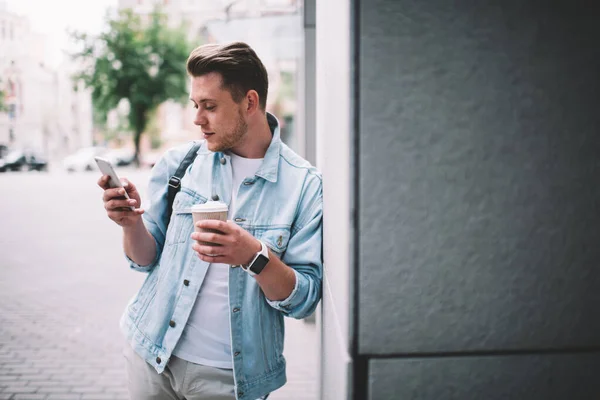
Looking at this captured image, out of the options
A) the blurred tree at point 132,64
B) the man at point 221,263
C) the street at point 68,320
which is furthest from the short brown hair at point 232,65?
the blurred tree at point 132,64

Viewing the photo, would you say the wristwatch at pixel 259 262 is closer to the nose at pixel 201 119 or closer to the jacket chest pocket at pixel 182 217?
the jacket chest pocket at pixel 182 217

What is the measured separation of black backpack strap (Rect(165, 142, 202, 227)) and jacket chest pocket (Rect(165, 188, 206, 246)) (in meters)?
0.04

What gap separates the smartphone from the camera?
1742 mm

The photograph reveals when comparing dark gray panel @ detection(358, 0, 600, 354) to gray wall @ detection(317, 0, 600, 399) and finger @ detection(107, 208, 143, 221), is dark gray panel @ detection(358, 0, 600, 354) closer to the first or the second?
gray wall @ detection(317, 0, 600, 399)

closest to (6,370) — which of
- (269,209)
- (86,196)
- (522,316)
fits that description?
(269,209)

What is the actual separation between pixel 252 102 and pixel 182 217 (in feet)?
1.60

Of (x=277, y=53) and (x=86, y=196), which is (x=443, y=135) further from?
(x=86, y=196)

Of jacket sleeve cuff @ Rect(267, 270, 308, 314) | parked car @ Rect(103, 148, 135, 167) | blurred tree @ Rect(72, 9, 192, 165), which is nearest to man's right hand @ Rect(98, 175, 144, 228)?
jacket sleeve cuff @ Rect(267, 270, 308, 314)

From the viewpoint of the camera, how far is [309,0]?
18.0 feet

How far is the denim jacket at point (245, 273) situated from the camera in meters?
1.81

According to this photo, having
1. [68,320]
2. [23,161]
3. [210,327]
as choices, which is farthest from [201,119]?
[23,161]

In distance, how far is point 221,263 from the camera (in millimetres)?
1776

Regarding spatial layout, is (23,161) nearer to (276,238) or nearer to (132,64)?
(132,64)

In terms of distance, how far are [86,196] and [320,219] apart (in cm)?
1864
